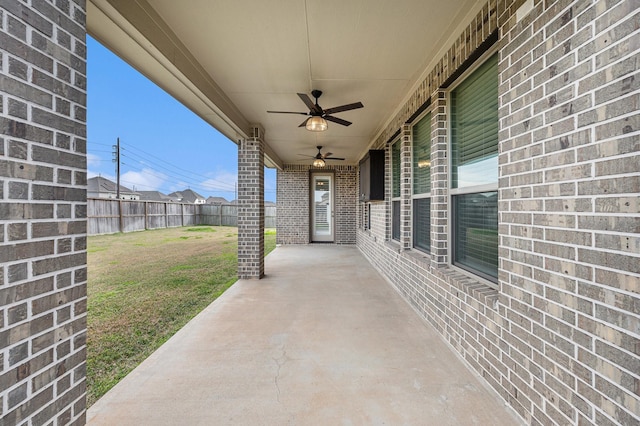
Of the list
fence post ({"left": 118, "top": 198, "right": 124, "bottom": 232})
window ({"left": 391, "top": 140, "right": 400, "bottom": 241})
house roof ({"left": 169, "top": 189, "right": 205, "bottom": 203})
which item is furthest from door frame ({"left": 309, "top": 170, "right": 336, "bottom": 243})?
house roof ({"left": 169, "top": 189, "right": 205, "bottom": 203})

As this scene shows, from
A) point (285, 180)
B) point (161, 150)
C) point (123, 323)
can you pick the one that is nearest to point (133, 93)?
point (161, 150)

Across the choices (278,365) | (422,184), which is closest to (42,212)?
(278,365)

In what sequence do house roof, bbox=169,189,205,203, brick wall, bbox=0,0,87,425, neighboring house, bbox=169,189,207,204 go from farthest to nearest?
1. house roof, bbox=169,189,205,203
2. neighboring house, bbox=169,189,207,204
3. brick wall, bbox=0,0,87,425

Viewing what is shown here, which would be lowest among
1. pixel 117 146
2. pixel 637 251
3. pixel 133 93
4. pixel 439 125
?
pixel 637 251

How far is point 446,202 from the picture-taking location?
2979 mm

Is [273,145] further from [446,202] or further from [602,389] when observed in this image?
[602,389]

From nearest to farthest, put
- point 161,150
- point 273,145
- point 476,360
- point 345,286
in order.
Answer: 1. point 476,360
2. point 345,286
3. point 273,145
4. point 161,150

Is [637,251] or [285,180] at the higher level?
[285,180]

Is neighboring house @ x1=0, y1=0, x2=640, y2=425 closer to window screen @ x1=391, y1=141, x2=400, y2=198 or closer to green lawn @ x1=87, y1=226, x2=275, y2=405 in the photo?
green lawn @ x1=87, y1=226, x2=275, y2=405

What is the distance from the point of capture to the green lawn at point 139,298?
2447mm

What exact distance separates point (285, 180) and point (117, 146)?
62.5ft

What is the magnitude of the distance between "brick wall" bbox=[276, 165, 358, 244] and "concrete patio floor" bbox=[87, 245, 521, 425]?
242 inches

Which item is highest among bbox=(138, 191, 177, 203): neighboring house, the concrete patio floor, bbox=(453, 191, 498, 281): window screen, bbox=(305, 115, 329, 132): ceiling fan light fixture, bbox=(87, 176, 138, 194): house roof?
bbox=(87, 176, 138, 194): house roof

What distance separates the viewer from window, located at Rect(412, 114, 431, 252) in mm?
3598
